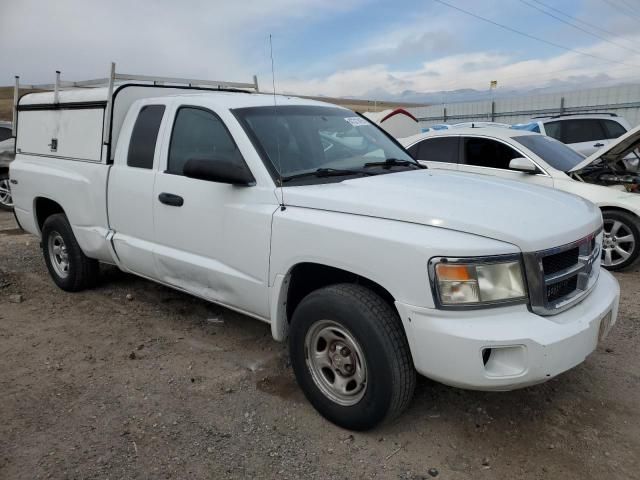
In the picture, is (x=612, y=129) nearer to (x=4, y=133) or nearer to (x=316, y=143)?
(x=316, y=143)

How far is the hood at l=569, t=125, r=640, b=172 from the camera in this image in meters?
5.76

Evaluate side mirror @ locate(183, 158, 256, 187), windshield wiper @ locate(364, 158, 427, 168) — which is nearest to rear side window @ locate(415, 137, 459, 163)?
windshield wiper @ locate(364, 158, 427, 168)

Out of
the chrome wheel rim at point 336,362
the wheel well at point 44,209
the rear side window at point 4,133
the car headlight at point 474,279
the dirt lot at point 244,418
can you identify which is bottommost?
the dirt lot at point 244,418

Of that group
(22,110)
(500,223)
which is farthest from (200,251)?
(22,110)

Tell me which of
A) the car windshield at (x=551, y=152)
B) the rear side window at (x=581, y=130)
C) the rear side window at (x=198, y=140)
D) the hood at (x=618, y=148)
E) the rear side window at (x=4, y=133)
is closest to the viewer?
the rear side window at (x=198, y=140)

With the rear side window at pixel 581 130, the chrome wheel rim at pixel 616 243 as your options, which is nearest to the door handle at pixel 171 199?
the chrome wheel rim at pixel 616 243

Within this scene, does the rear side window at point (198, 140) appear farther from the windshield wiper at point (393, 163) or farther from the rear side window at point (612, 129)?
the rear side window at point (612, 129)

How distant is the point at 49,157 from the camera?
535 cm

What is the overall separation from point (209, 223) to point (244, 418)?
1.26 meters

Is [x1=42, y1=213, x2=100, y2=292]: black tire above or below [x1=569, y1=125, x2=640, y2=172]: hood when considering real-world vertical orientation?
below

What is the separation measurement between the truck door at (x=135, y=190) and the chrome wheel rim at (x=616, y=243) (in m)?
4.82

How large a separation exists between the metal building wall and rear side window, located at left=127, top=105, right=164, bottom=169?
53.0 feet

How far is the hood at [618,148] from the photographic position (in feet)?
18.9

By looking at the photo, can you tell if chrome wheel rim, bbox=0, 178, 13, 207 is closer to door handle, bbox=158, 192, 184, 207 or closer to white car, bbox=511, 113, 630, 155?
door handle, bbox=158, 192, 184, 207
